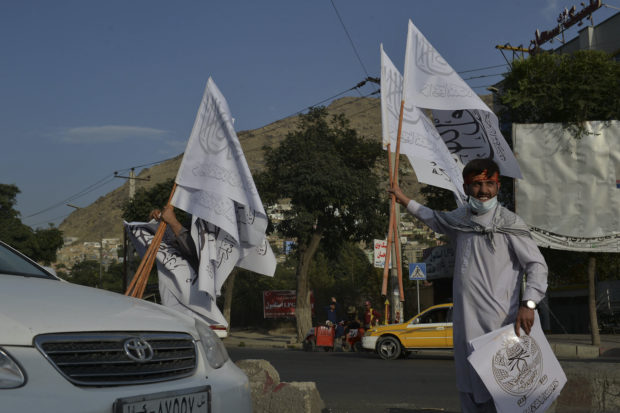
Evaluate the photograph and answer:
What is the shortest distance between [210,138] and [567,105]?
44.2 feet

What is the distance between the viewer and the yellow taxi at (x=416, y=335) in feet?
57.0

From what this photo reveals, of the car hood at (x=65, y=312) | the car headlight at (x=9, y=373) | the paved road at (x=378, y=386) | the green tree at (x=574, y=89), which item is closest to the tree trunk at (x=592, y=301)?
the green tree at (x=574, y=89)

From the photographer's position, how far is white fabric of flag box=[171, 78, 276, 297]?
6.66 metres

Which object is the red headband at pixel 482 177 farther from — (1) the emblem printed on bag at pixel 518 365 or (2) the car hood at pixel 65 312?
(2) the car hood at pixel 65 312

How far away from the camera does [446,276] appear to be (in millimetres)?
30469

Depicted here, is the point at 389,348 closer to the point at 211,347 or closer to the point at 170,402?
the point at 211,347

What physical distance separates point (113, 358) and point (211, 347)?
0.85 metres

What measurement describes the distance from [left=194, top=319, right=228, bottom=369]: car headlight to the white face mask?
5.53 ft

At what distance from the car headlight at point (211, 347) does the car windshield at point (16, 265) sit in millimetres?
982

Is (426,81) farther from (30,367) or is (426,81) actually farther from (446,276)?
(446,276)

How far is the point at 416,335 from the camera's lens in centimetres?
1759

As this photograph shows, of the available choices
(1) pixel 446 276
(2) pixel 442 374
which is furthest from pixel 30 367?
(1) pixel 446 276

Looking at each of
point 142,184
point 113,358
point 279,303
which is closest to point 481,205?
point 113,358

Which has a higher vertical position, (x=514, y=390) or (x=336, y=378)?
(x=514, y=390)
